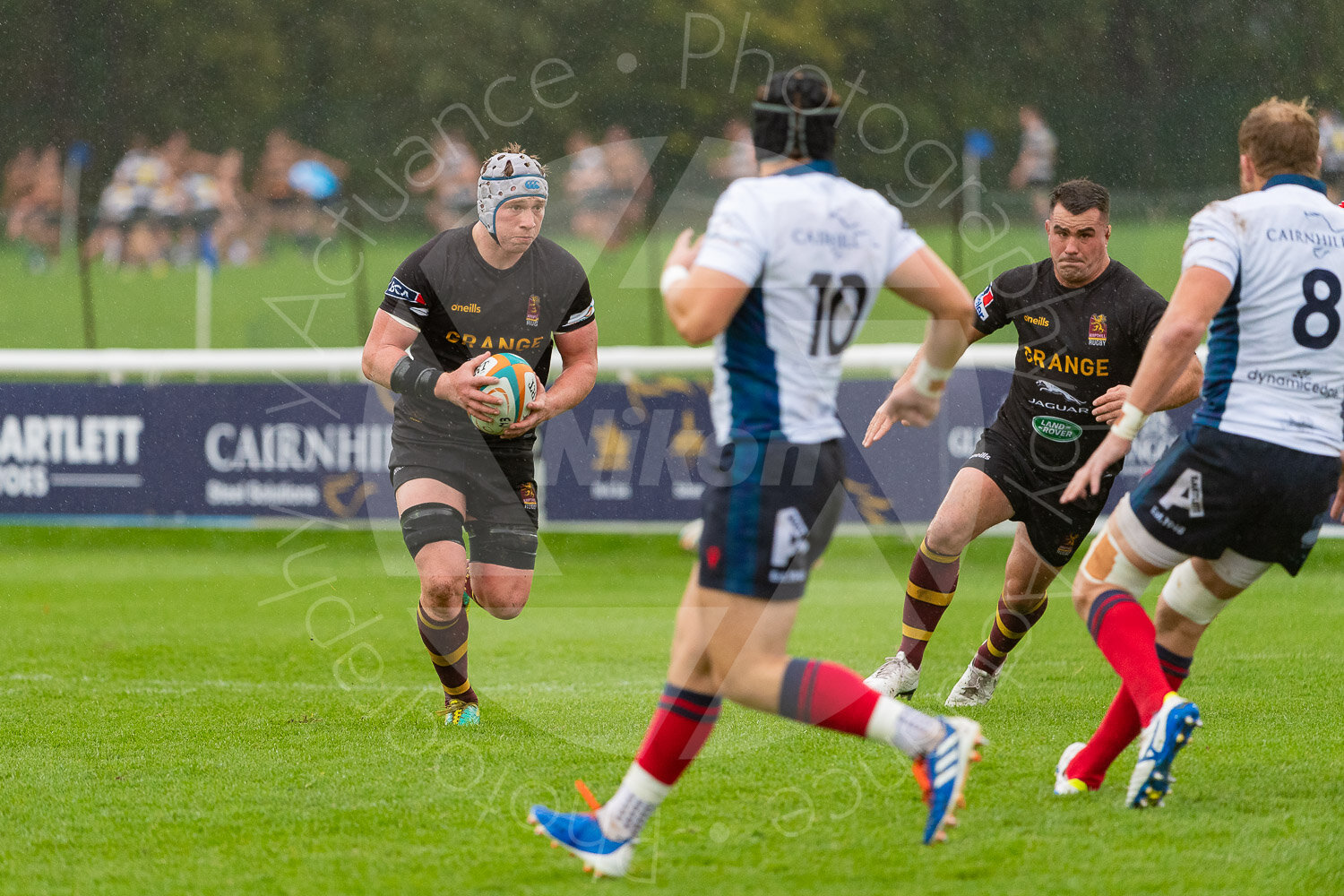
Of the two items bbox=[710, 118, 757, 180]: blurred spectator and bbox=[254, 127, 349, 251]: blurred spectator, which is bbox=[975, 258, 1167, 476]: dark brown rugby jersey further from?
bbox=[254, 127, 349, 251]: blurred spectator

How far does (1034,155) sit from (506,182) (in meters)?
15.3

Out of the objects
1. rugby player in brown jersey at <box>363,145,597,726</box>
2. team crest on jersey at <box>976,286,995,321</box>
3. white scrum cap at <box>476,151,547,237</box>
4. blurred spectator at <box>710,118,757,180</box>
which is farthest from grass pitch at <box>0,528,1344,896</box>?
blurred spectator at <box>710,118,757,180</box>

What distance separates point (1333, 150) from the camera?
16.6 meters

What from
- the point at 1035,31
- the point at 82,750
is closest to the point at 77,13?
the point at 1035,31

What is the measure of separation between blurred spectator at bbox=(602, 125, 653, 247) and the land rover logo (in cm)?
1261

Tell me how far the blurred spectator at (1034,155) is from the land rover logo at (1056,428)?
1373 centimetres

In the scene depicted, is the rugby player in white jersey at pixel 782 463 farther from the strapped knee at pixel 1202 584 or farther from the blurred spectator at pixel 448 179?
the blurred spectator at pixel 448 179

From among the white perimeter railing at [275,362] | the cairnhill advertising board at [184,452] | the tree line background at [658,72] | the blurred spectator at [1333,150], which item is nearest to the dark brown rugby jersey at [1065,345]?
the white perimeter railing at [275,362]

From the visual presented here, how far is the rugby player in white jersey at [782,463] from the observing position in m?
3.57

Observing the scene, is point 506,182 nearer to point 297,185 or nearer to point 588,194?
point 588,194

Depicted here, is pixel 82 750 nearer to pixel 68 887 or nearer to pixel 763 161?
pixel 68 887

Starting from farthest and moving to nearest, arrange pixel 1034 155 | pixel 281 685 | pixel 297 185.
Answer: pixel 297 185 → pixel 1034 155 → pixel 281 685

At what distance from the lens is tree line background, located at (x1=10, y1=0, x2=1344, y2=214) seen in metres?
18.4

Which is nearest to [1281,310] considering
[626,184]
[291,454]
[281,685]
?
[281,685]
